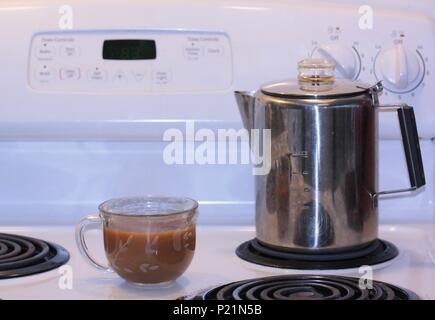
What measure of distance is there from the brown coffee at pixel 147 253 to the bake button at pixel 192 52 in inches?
14.0

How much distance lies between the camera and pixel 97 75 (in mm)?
1287

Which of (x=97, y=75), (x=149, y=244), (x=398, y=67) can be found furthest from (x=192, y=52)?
(x=149, y=244)

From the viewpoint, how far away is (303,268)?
1069 millimetres

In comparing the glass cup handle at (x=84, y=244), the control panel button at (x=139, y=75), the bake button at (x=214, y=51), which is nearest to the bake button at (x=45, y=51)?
the control panel button at (x=139, y=75)

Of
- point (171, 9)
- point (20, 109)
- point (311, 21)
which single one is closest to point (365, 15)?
point (311, 21)

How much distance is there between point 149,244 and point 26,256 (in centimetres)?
19

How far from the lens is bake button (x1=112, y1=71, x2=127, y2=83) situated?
1.29 m

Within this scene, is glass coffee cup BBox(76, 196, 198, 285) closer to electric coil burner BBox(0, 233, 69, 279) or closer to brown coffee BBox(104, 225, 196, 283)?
brown coffee BBox(104, 225, 196, 283)

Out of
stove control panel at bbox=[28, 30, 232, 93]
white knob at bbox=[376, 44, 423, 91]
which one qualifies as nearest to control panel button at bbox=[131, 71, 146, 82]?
stove control panel at bbox=[28, 30, 232, 93]

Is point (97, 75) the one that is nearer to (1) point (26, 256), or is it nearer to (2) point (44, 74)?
(2) point (44, 74)

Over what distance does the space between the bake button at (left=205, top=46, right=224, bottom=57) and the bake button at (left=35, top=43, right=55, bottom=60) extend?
0.72ft

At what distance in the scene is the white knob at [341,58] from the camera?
49.7 inches
